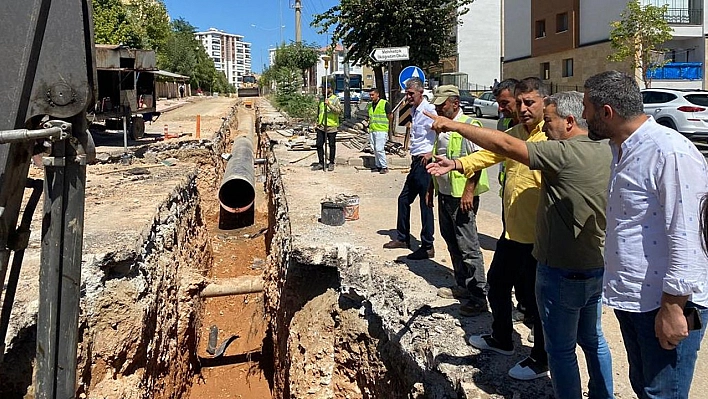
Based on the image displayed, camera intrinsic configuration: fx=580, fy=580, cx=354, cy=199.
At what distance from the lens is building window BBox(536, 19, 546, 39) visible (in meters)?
35.3

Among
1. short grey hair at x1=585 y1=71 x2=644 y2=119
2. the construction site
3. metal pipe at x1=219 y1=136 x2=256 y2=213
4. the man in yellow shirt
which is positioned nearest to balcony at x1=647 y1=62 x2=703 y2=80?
the construction site

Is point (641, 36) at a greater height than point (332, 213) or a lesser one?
greater

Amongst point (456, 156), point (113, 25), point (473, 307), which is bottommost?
point (473, 307)

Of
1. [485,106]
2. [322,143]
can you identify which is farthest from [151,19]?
[322,143]

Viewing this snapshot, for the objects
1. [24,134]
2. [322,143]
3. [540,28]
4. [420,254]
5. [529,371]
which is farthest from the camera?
[540,28]

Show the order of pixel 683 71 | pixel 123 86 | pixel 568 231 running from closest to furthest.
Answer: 1. pixel 568 231
2. pixel 123 86
3. pixel 683 71

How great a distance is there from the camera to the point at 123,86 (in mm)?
16375

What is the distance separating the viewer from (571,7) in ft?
105

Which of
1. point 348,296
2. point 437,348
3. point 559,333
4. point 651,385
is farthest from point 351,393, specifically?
point 651,385

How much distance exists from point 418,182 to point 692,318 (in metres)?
3.92

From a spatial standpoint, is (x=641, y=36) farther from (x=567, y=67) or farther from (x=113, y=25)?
(x=113, y=25)

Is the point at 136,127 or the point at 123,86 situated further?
→ the point at 136,127

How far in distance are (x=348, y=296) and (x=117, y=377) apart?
2171 millimetres

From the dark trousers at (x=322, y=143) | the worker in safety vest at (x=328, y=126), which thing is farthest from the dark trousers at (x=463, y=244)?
the dark trousers at (x=322, y=143)
